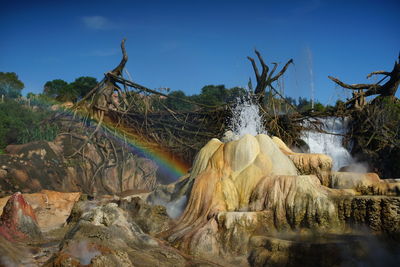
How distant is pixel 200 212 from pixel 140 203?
77.3 inches

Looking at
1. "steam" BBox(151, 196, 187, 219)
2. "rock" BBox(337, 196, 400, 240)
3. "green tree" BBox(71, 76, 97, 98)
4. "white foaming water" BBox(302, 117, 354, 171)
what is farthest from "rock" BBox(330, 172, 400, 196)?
"green tree" BBox(71, 76, 97, 98)

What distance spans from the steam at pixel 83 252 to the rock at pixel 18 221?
9.86 feet

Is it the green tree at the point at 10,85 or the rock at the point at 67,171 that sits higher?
the green tree at the point at 10,85

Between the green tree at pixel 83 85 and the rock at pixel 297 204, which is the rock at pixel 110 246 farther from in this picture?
the green tree at pixel 83 85

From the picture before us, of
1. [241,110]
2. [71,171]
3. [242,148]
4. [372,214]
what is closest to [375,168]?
[241,110]

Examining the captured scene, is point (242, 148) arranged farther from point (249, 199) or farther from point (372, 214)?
point (372, 214)

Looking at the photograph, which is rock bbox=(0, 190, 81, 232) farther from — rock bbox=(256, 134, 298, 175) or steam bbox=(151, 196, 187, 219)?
rock bbox=(256, 134, 298, 175)

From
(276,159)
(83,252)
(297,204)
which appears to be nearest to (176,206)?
(276,159)

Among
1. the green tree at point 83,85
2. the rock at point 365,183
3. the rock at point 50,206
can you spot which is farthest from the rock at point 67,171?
the green tree at point 83,85

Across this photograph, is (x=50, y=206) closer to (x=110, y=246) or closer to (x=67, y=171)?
(x=67, y=171)

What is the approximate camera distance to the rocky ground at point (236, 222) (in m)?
7.37

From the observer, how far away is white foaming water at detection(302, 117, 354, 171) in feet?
65.7

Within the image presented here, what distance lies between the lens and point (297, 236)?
339 inches

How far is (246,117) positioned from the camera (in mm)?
20250
